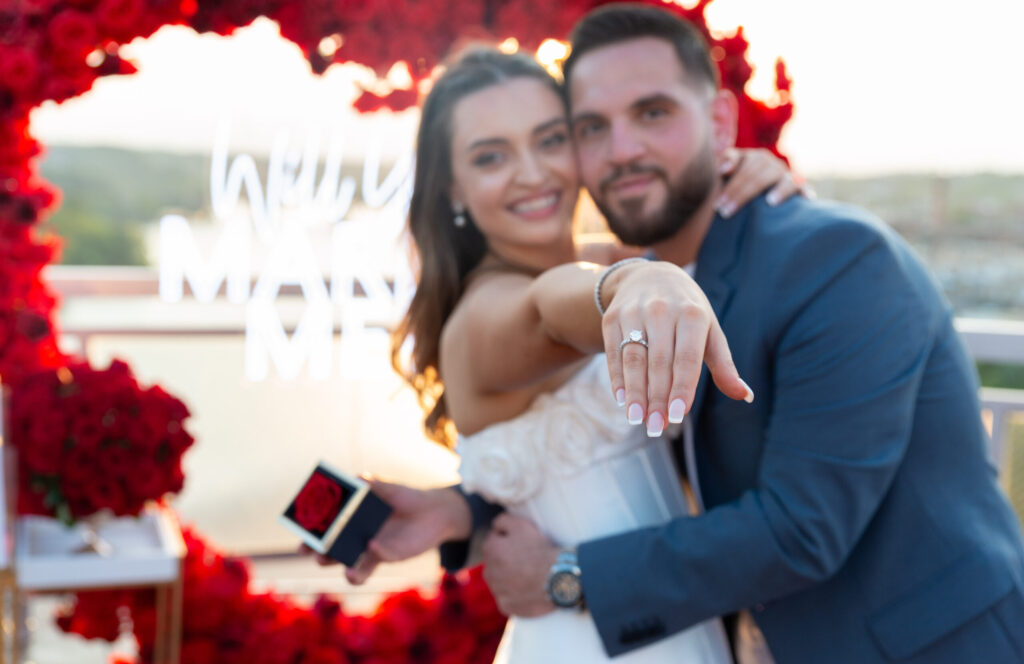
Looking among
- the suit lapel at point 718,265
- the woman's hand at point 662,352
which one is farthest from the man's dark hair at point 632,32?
the woman's hand at point 662,352

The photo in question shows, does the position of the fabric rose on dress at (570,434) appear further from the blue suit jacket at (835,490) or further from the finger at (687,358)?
the finger at (687,358)

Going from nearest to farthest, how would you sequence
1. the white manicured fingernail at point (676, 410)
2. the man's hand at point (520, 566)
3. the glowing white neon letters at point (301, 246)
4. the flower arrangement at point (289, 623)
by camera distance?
the white manicured fingernail at point (676, 410)
the man's hand at point (520, 566)
the flower arrangement at point (289, 623)
the glowing white neon letters at point (301, 246)

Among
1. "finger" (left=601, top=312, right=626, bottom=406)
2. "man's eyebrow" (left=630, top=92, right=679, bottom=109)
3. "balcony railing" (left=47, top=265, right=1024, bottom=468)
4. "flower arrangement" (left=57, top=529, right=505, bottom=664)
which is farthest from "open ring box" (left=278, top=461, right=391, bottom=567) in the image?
"balcony railing" (left=47, top=265, right=1024, bottom=468)

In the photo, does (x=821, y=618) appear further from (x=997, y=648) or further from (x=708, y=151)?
(x=708, y=151)

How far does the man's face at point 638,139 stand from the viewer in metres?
1.91

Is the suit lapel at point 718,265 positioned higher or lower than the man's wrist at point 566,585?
higher

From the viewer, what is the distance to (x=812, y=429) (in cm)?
155

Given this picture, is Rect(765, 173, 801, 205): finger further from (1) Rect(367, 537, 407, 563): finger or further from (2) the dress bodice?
(1) Rect(367, 537, 407, 563): finger

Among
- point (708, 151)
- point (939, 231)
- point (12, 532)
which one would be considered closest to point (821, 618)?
point (708, 151)

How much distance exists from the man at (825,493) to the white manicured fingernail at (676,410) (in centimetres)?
77

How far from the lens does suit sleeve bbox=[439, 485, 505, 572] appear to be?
1.92 m

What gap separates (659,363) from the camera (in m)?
0.88

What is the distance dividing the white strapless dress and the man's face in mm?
386

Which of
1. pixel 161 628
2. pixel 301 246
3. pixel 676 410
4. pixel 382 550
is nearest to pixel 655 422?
pixel 676 410
